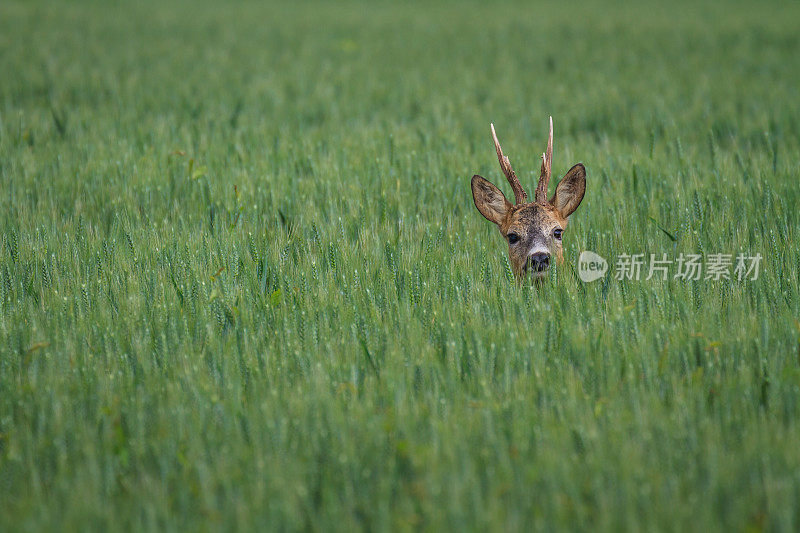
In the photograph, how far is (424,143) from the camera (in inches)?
320

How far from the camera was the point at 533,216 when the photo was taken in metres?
4.76

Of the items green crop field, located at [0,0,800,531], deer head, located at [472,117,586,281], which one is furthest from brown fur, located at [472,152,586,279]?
green crop field, located at [0,0,800,531]

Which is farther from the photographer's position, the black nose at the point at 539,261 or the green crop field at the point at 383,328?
the black nose at the point at 539,261

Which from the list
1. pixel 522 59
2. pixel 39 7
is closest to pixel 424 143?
pixel 522 59

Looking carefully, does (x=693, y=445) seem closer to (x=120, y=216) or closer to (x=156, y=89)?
(x=120, y=216)

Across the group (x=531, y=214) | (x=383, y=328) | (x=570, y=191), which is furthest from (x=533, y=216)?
(x=383, y=328)

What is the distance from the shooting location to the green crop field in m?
2.85

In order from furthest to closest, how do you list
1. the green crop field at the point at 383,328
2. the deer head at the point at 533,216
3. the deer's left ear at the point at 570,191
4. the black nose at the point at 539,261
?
the deer's left ear at the point at 570,191
the deer head at the point at 533,216
the black nose at the point at 539,261
the green crop field at the point at 383,328

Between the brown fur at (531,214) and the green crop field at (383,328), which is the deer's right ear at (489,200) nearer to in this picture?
the brown fur at (531,214)

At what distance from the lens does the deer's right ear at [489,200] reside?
4.93 m

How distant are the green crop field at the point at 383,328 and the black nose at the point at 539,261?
0.15 metres

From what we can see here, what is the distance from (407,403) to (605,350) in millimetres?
1078

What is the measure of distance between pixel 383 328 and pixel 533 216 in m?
1.29

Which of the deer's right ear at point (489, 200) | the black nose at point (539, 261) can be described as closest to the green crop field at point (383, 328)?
the black nose at point (539, 261)
